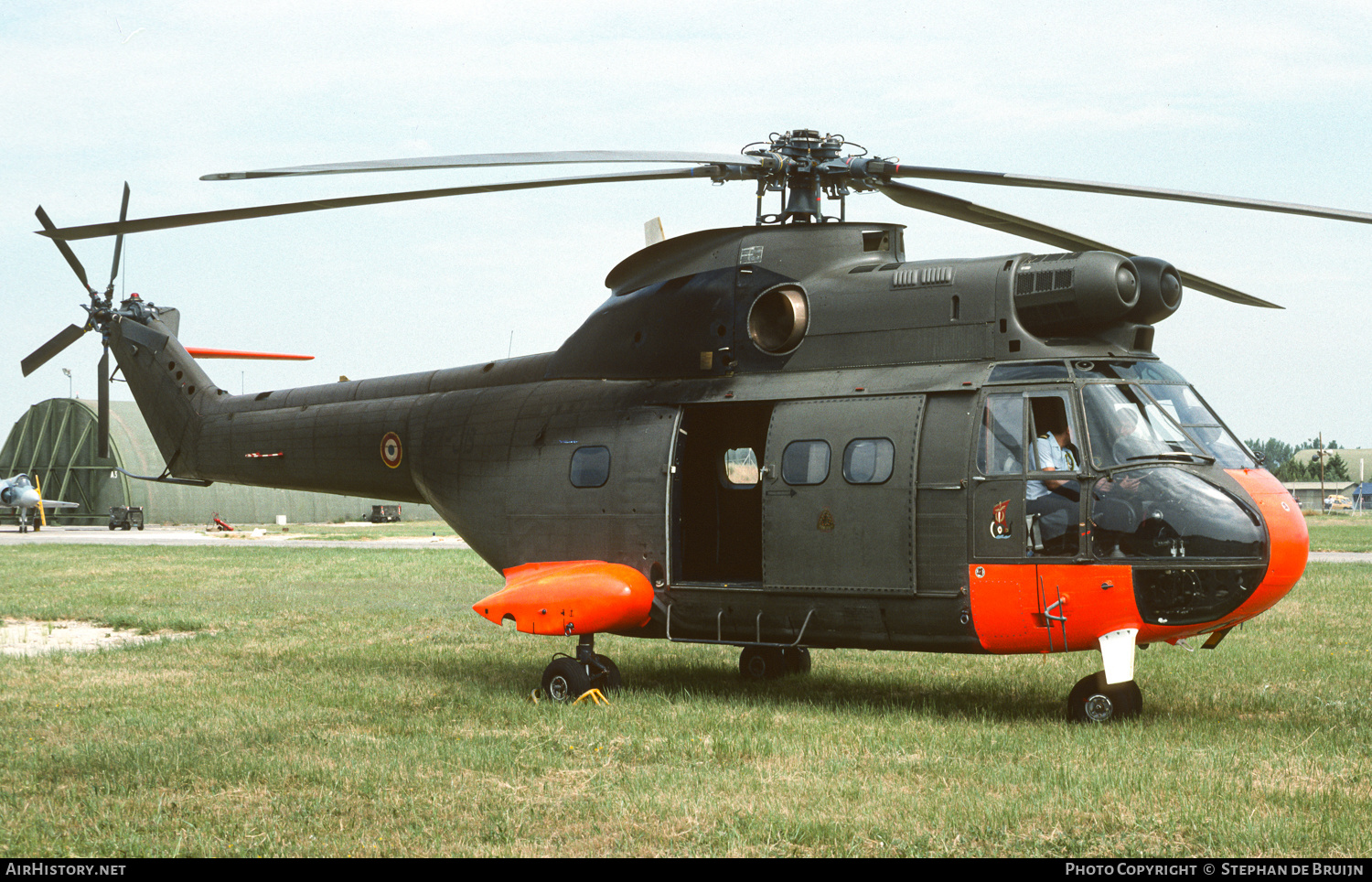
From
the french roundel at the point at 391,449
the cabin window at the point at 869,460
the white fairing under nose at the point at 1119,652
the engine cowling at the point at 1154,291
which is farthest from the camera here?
the french roundel at the point at 391,449

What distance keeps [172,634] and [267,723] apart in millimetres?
7847

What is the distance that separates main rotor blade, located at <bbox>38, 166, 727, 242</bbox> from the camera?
10141 mm

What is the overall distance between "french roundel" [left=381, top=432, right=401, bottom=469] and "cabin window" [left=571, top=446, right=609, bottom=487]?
271 cm

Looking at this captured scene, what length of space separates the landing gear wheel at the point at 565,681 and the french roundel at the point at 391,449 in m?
3.53

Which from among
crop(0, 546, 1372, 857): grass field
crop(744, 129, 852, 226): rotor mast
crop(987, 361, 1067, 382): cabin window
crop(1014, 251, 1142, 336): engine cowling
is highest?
crop(744, 129, 852, 226): rotor mast

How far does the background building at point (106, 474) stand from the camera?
6819 cm

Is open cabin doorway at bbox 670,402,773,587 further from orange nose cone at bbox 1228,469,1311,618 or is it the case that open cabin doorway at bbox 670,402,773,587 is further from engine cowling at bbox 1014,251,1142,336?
orange nose cone at bbox 1228,469,1311,618

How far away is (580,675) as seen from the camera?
11.0m

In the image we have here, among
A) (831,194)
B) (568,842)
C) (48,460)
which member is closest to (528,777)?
(568,842)

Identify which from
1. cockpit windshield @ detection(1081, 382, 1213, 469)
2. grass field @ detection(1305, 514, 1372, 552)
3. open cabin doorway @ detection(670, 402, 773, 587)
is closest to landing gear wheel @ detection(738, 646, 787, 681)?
open cabin doorway @ detection(670, 402, 773, 587)

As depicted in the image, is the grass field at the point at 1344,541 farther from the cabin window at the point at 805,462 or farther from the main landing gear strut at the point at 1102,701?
the cabin window at the point at 805,462

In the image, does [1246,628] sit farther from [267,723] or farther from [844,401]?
[267,723]

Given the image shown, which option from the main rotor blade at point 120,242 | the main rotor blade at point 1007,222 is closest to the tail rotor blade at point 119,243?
the main rotor blade at point 120,242

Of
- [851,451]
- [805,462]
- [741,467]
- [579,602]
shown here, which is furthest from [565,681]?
[851,451]
